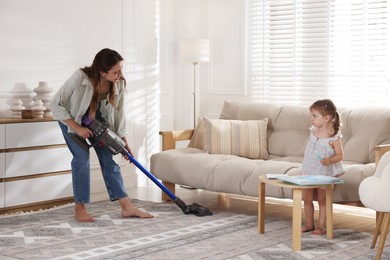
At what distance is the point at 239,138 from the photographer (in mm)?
5895

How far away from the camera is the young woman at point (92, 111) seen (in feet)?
16.3

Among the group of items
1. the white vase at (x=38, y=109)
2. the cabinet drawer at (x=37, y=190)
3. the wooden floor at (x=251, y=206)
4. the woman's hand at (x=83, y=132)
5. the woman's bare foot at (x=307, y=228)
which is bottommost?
the wooden floor at (x=251, y=206)

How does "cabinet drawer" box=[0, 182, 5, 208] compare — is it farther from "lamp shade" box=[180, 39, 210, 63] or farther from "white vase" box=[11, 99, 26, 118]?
"lamp shade" box=[180, 39, 210, 63]

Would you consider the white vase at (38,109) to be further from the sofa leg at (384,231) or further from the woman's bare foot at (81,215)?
the sofa leg at (384,231)

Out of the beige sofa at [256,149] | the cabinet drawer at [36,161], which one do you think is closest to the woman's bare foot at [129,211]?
the beige sofa at [256,149]

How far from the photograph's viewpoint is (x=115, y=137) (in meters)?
5.05

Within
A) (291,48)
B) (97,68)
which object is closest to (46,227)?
(97,68)

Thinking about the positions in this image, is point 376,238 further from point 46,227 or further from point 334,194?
point 46,227

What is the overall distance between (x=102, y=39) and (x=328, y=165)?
265cm

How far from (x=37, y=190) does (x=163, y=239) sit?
1498 mm

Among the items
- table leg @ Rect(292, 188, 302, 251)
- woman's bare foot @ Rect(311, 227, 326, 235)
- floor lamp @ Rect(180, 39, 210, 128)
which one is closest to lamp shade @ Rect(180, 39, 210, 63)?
floor lamp @ Rect(180, 39, 210, 128)

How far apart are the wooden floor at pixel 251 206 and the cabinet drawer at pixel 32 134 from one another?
748 mm

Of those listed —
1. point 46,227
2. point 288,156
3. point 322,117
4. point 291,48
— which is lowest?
point 46,227

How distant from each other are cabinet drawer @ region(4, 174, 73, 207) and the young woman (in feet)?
1.90
